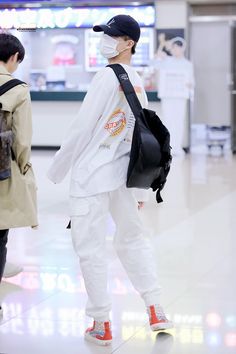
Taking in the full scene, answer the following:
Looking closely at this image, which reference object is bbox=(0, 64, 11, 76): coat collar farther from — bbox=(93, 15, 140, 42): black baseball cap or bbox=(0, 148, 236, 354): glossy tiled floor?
bbox=(0, 148, 236, 354): glossy tiled floor

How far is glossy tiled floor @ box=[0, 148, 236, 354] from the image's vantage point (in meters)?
3.50

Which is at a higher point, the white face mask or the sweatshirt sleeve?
the white face mask

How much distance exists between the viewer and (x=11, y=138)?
369 centimetres

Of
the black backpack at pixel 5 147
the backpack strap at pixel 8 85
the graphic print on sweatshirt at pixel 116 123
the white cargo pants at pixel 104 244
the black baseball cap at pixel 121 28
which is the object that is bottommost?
the white cargo pants at pixel 104 244

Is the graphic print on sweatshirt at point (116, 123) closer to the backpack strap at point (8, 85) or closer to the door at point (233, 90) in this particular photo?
the backpack strap at point (8, 85)

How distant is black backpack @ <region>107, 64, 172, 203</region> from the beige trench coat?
0.57 metres

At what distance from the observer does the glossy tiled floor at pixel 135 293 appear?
11.5 ft

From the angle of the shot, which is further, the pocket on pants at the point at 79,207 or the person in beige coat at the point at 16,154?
the person in beige coat at the point at 16,154

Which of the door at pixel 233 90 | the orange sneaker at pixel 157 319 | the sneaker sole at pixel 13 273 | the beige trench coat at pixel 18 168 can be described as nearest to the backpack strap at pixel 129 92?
the beige trench coat at pixel 18 168

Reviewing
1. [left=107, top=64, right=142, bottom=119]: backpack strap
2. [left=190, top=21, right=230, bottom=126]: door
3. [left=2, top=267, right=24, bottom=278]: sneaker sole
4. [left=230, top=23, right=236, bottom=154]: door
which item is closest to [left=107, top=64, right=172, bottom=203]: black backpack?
[left=107, top=64, right=142, bottom=119]: backpack strap

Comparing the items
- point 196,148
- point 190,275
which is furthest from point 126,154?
point 196,148

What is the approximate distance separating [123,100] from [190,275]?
5.48 ft

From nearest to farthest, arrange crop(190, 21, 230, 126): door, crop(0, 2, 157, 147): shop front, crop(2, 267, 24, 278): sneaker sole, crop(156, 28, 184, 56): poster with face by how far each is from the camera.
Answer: crop(2, 267, 24, 278): sneaker sole < crop(156, 28, 184, 56): poster with face < crop(0, 2, 157, 147): shop front < crop(190, 21, 230, 126): door

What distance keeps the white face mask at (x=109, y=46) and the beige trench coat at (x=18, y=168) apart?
53cm
